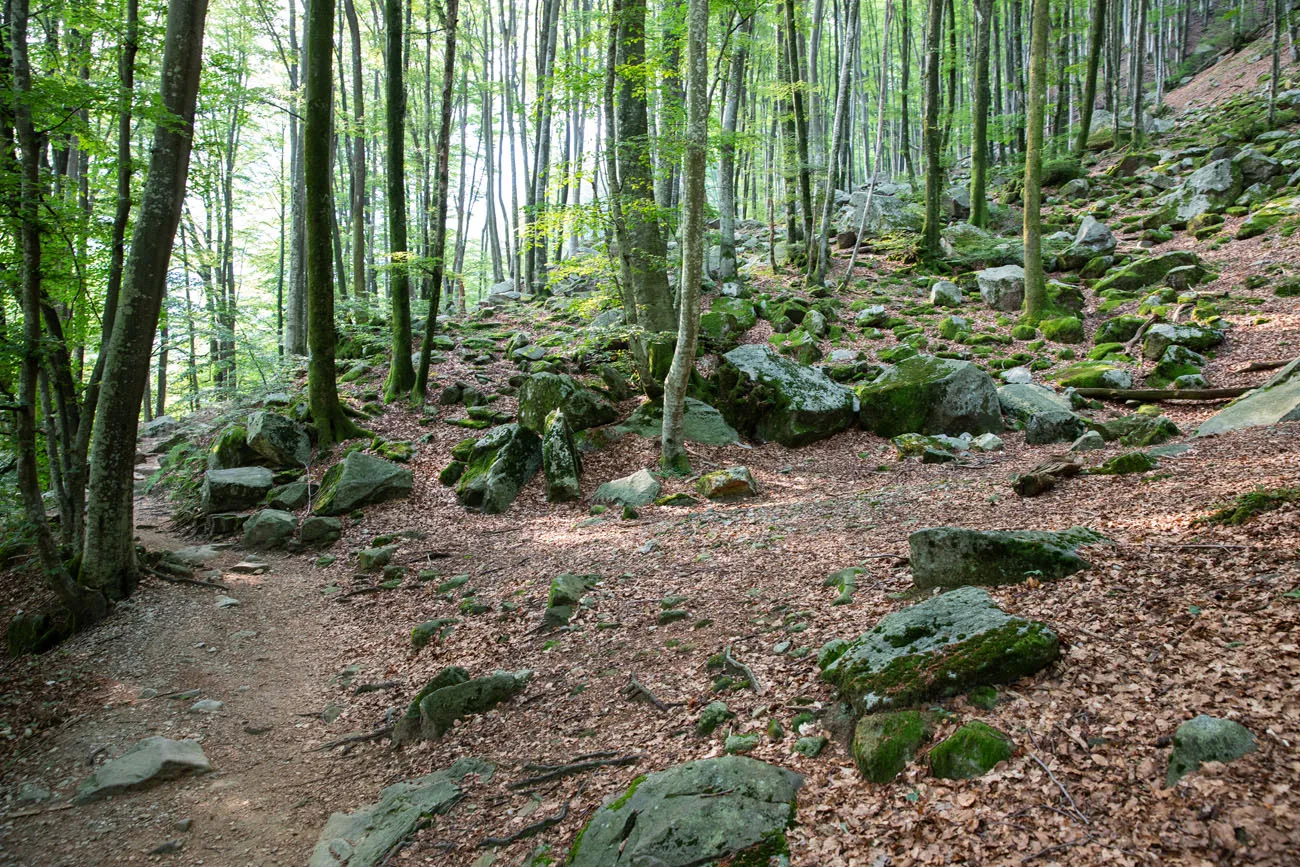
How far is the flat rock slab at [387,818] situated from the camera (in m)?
3.23

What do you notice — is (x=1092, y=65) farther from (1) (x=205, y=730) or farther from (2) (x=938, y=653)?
(1) (x=205, y=730)

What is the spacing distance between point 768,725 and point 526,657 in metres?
2.27

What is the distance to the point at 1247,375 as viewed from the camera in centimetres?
877

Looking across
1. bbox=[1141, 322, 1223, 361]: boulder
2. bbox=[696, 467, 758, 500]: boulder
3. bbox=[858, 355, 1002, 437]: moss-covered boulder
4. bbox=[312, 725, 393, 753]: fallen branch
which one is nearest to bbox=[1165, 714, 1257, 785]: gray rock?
bbox=[312, 725, 393, 753]: fallen branch

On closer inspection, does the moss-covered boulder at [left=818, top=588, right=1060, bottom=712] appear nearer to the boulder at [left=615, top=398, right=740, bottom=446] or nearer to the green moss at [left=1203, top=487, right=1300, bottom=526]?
the green moss at [left=1203, top=487, right=1300, bottom=526]

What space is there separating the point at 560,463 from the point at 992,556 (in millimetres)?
5808

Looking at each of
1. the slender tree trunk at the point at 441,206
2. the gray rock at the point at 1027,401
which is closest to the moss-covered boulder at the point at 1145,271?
the gray rock at the point at 1027,401

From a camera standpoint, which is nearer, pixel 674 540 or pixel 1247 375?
pixel 674 540

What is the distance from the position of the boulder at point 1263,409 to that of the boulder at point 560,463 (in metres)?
7.05

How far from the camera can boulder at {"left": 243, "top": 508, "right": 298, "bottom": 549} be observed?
7980 millimetres

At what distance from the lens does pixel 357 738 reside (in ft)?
14.1

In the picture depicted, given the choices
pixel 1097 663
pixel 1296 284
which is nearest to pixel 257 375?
pixel 1097 663

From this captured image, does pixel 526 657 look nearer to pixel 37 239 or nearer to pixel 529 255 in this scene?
pixel 37 239

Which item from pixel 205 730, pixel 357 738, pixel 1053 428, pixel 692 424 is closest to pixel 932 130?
pixel 1053 428
